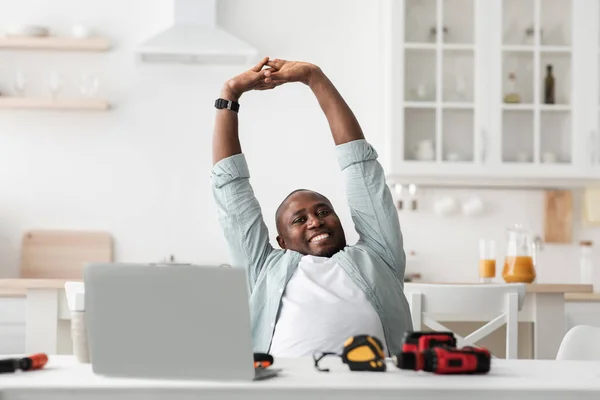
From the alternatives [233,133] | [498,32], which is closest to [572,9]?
[498,32]

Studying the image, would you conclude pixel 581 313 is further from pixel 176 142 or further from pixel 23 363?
pixel 23 363

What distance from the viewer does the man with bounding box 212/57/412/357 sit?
77.7 inches

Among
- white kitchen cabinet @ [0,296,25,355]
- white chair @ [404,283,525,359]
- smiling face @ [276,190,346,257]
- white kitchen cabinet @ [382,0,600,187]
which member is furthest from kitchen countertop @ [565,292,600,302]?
white kitchen cabinet @ [0,296,25,355]

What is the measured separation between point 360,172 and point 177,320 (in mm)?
1105

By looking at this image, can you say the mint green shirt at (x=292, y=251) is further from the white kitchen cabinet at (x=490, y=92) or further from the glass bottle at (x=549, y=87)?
the glass bottle at (x=549, y=87)

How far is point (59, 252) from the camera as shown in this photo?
407cm

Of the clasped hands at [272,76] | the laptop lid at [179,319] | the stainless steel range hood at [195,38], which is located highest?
the stainless steel range hood at [195,38]

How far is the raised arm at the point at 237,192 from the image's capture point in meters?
2.15

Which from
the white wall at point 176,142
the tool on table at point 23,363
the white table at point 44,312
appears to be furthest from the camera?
the white wall at point 176,142

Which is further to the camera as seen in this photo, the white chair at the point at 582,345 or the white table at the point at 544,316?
the white table at the point at 544,316

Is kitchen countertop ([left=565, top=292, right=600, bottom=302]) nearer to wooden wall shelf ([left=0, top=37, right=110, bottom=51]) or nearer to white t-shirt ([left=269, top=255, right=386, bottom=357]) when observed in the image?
white t-shirt ([left=269, top=255, right=386, bottom=357])

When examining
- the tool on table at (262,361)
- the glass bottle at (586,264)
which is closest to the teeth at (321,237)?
the tool on table at (262,361)

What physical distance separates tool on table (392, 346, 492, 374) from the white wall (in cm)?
300

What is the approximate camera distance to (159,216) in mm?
4180
